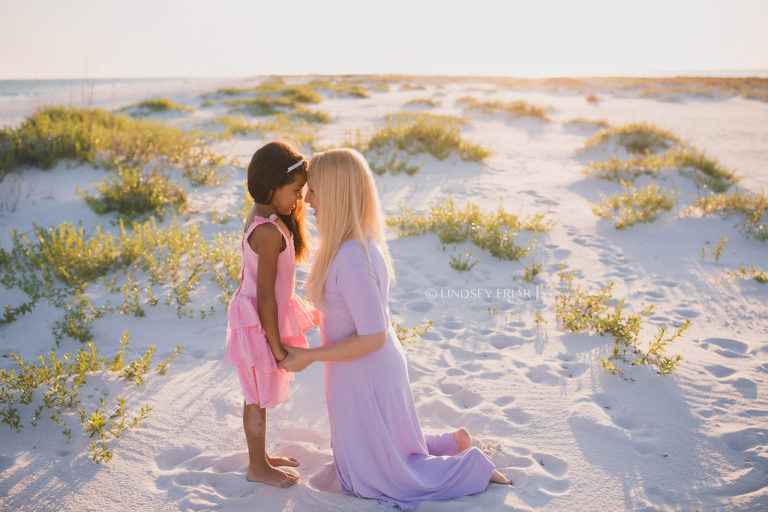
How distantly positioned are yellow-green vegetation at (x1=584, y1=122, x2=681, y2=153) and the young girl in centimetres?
1153

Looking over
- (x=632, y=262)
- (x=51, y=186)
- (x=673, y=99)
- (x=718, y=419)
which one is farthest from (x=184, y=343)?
(x=673, y=99)

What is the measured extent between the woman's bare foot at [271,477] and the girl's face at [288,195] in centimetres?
146

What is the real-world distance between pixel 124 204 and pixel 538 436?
5923mm

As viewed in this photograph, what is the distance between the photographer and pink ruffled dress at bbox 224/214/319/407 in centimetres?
226

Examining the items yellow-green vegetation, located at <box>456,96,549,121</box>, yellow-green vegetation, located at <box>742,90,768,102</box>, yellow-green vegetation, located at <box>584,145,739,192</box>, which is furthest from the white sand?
yellow-green vegetation, located at <box>742,90,768,102</box>

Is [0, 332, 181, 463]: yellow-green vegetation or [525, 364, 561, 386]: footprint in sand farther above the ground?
[525, 364, 561, 386]: footprint in sand

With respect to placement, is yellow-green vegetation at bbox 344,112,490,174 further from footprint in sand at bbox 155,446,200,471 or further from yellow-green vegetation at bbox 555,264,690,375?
footprint in sand at bbox 155,446,200,471

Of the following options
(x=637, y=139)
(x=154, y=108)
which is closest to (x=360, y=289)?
(x=637, y=139)

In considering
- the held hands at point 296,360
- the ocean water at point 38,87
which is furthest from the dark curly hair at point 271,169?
the ocean water at point 38,87

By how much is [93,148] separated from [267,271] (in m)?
7.25

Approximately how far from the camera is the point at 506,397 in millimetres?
3404

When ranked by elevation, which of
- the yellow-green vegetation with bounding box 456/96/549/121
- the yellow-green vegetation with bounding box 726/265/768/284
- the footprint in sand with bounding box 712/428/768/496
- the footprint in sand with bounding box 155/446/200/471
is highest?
the yellow-green vegetation with bounding box 456/96/549/121

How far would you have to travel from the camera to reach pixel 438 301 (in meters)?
4.89

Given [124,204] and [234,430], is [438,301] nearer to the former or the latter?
[234,430]
